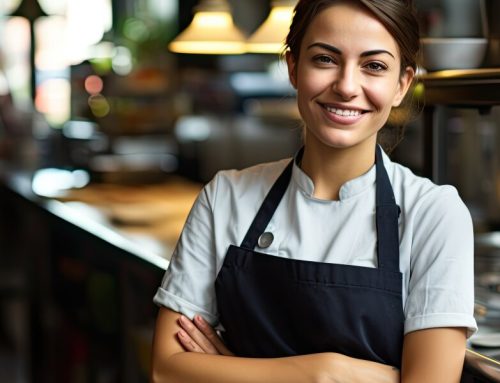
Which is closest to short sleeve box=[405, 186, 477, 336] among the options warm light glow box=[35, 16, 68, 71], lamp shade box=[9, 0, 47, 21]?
lamp shade box=[9, 0, 47, 21]

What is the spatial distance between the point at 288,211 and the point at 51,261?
3131 mm

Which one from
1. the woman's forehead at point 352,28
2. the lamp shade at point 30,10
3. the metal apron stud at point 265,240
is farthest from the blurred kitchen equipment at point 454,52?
the lamp shade at point 30,10

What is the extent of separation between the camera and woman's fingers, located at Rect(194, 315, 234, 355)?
1867 millimetres

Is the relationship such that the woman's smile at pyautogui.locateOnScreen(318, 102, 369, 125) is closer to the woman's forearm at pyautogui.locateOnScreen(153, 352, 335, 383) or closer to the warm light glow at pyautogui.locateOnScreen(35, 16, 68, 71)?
the woman's forearm at pyautogui.locateOnScreen(153, 352, 335, 383)

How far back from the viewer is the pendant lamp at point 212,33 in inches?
145

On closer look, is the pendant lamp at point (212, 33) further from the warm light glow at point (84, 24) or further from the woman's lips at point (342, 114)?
the warm light glow at point (84, 24)

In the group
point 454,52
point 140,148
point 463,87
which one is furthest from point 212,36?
point 140,148

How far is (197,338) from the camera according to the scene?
1.85m

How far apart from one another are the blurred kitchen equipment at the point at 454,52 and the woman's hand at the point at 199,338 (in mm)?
903

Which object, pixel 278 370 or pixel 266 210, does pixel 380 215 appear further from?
pixel 278 370

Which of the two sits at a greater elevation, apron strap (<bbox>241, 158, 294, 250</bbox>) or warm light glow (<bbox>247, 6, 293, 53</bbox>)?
warm light glow (<bbox>247, 6, 293, 53</bbox>)

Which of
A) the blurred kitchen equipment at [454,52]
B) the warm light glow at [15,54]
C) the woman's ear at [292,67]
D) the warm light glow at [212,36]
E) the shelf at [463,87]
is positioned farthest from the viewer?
the warm light glow at [15,54]

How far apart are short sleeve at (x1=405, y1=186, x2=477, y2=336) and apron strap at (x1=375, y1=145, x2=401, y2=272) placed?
36mm

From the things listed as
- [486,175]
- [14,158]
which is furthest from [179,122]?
[486,175]
